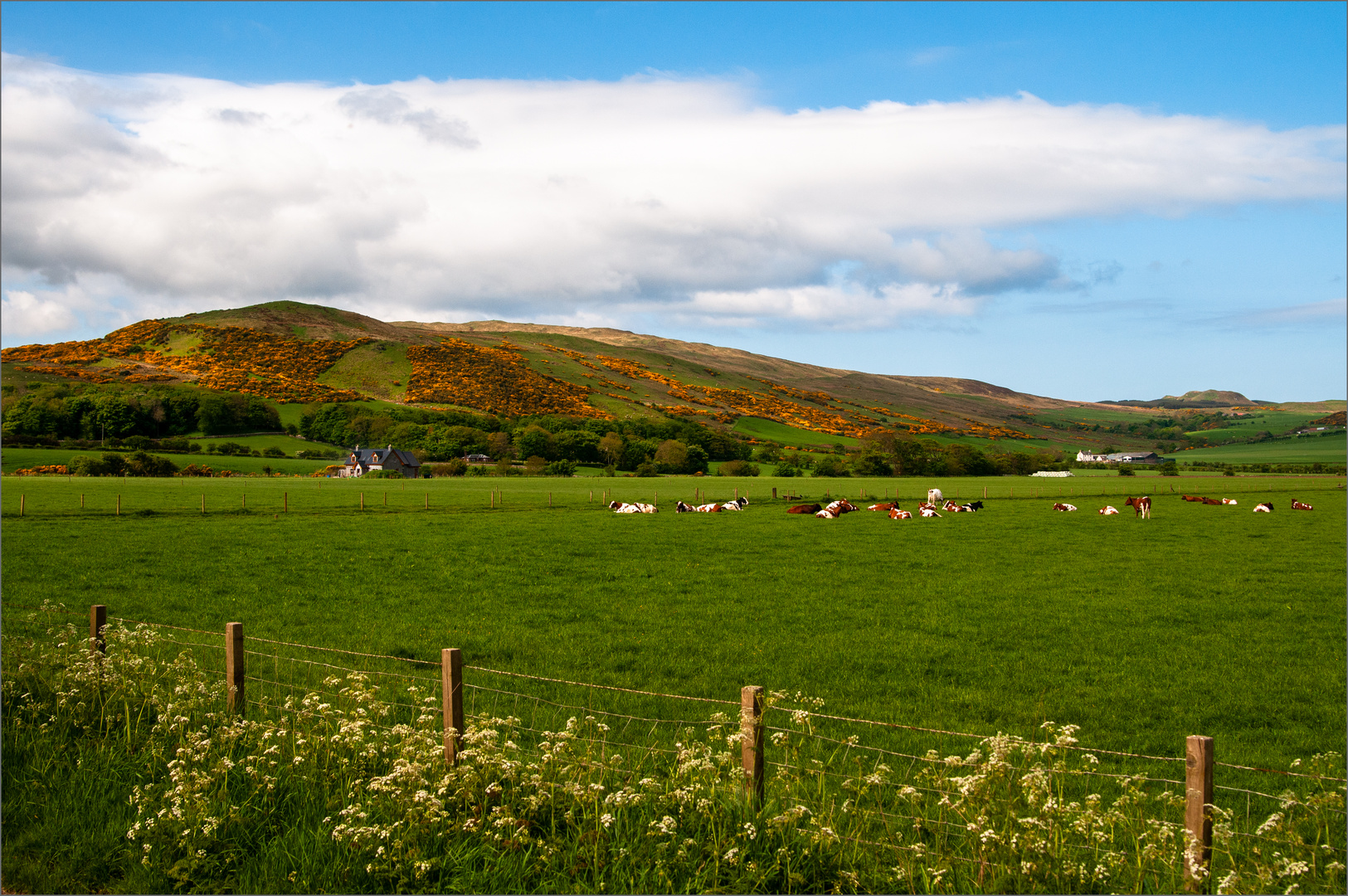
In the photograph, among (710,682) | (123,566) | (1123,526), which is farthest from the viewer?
(1123,526)

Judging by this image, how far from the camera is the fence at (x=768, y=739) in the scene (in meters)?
6.25

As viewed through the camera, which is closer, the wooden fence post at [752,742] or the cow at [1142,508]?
the wooden fence post at [752,742]

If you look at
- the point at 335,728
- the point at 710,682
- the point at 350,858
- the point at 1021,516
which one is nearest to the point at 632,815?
the point at 350,858

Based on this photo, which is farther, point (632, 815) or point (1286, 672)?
point (1286, 672)

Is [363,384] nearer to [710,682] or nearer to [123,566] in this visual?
[123,566]

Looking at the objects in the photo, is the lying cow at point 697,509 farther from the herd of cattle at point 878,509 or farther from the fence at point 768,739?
the fence at point 768,739

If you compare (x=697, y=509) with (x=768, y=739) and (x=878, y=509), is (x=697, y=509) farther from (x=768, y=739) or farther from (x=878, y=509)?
(x=768, y=739)

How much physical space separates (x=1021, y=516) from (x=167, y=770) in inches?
1863

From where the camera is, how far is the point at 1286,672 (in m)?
14.5

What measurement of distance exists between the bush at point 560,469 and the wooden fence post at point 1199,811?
353 ft

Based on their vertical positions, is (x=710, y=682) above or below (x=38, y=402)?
below

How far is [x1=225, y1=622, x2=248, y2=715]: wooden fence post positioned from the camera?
9039 mm

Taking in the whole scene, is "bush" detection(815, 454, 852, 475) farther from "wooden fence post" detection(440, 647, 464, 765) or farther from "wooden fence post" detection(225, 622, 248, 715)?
"wooden fence post" detection(440, 647, 464, 765)

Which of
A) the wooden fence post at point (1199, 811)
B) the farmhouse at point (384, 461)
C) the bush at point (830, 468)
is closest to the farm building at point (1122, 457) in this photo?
the bush at point (830, 468)
